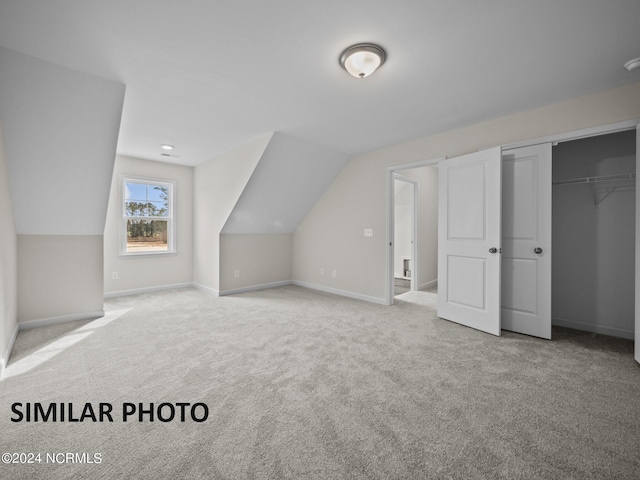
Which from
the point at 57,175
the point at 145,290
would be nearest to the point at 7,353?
the point at 57,175

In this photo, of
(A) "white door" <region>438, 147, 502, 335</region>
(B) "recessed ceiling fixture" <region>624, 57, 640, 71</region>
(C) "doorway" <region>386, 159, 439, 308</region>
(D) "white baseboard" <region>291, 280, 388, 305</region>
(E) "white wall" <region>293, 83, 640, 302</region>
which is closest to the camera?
(B) "recessed ceiling fixture" <region>624, 57, 640, 71</region>

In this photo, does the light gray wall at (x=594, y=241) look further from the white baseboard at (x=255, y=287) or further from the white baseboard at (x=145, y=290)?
the white baseboard at (x=145, y=290)

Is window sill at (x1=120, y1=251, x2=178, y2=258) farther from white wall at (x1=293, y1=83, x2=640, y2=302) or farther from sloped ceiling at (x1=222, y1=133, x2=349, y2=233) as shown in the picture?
white wall at (x1=293, y1=83, x2=640, y2=302)

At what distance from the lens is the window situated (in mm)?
4957

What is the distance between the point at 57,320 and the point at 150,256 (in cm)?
186

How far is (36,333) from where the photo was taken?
3096mm

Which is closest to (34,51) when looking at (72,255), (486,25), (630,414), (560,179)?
(72,255)

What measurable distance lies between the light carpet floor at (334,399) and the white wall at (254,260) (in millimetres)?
1753

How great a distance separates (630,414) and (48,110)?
485 cm

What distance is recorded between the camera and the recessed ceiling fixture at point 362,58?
6.66 ft

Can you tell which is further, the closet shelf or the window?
the window

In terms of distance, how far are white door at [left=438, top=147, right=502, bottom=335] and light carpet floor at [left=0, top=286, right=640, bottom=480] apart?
307 millimetres

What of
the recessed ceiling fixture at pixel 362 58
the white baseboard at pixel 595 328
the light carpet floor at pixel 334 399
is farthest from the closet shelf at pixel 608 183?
the recessed ceiling fixture at pixel 362 58

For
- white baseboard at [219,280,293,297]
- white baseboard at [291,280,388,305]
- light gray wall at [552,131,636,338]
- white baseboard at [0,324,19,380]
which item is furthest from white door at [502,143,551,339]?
white baseboard at [0,324,19,380]
